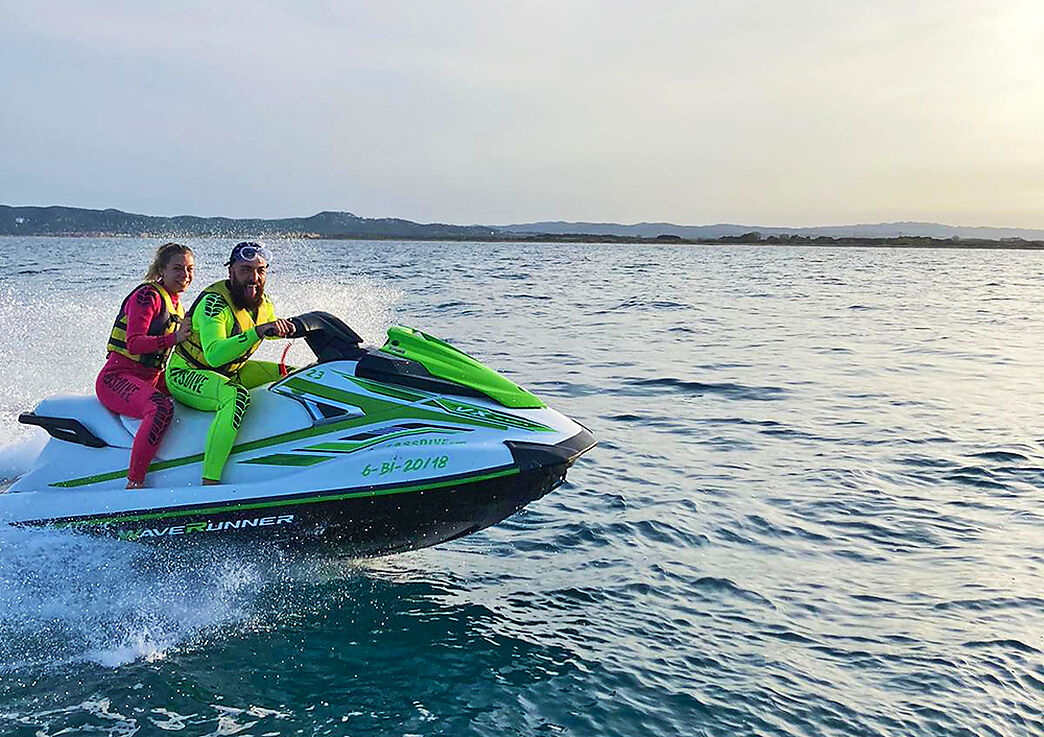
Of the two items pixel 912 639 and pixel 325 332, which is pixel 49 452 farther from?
pixel 912 639

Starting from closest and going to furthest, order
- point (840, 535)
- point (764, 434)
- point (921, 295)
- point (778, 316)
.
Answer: point (840, 535)
point (764, 434)
point (778, 316)
point (921, 295)

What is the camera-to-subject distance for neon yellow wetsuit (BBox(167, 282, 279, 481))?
517cm

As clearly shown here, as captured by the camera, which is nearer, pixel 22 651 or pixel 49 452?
pixel 22 651

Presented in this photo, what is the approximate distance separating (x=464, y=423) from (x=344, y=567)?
148 cm

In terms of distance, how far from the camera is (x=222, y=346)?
514 cm

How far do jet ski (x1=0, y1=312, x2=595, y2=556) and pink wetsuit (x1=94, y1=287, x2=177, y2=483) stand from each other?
0.28 feet

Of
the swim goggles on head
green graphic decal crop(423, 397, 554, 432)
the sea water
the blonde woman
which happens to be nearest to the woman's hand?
the blonde woman

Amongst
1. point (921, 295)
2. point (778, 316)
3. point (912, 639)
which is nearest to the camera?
point (912, 639)

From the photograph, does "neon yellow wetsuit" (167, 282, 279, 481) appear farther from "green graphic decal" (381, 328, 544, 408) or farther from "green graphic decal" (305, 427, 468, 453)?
"green graphic decal" (381, 328, 544, 408)

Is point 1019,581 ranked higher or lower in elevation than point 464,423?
lower

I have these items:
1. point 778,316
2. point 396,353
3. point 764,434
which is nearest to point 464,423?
point 396,353

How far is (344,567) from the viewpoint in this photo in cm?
605

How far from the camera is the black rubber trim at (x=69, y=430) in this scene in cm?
555

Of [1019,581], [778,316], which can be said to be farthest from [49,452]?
[778,316]
